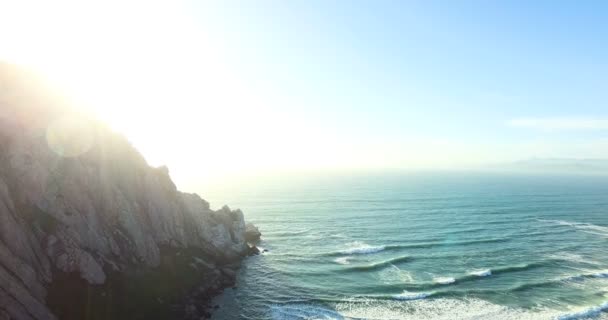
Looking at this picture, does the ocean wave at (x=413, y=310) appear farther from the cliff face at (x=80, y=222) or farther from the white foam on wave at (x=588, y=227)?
the white foam on wave at (x=588, y=227)

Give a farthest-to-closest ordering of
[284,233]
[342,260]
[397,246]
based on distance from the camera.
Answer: [284,233]
[397,246]
[342,260]

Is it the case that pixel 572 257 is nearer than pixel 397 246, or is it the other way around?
pixel 572 257

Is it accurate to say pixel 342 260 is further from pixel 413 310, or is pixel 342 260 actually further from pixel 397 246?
pixel 413 310

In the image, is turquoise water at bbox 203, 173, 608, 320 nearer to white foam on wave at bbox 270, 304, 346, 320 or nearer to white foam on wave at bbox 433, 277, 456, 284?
white foam on wave at bbox 270, 304, 346, 320

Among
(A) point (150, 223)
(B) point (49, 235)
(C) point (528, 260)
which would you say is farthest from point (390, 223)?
(B) point (49, 235)

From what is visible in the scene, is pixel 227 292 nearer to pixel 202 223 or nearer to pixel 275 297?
pixel 275 297

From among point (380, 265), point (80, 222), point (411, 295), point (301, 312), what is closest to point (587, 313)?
point (411, 295)

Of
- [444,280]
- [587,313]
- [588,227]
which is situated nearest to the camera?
[587,313]

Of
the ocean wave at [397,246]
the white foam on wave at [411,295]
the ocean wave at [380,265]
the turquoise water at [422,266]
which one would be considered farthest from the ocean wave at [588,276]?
the ocean wave at [380,265]
